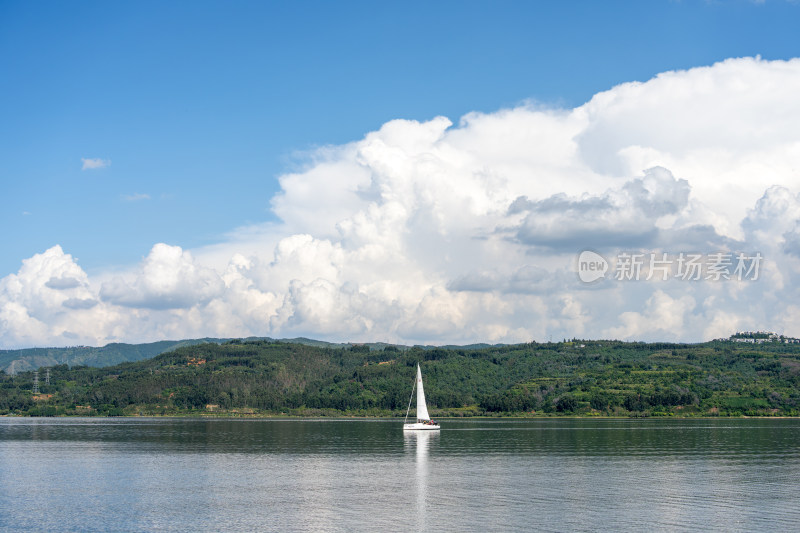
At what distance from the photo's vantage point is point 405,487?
83.2 m

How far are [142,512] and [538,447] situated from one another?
8652 centimetres

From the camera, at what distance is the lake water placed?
62969 millimetres

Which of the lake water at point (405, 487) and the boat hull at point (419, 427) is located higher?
the lake water at point (405, 487)

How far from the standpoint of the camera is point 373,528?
60.2 meters

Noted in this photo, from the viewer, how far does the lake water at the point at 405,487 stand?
207 ft

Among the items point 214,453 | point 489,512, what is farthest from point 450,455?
point 489,512

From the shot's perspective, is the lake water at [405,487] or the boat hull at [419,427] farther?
the boat hull at [419,427]

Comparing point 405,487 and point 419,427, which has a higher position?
point 405,487

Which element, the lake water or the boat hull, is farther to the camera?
the boat hull

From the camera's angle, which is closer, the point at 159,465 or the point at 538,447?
the point at 159,465

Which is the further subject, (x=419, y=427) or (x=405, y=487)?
(x=419, y=427)

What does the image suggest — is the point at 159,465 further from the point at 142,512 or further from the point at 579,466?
the point at 579,466

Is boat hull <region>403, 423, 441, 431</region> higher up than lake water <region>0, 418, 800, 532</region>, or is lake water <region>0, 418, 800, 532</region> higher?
lake water <region>0, 418, 800, 532</region>

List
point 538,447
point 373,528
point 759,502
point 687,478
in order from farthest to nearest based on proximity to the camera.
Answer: point 538,447 → point 687,478 → point 759,502 → point 373,528
